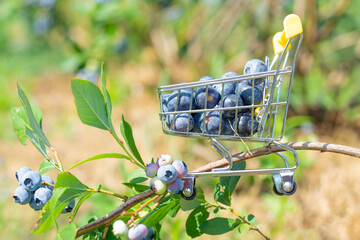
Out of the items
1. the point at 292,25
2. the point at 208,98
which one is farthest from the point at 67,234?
the point at 292,25

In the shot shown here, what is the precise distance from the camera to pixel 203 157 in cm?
213

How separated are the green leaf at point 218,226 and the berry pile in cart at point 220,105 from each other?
156 millimetres

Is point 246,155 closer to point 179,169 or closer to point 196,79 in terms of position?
point 179,169

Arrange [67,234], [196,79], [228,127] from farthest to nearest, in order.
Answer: [196,79] → [228,127] → [67,234]

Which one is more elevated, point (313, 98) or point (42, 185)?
point (42, 185)

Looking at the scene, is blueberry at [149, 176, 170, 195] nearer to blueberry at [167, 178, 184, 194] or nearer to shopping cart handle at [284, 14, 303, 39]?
blueberry at [167, 178, 184, 194]

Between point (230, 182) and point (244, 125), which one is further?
point (230, 182)

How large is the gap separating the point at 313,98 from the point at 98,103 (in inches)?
80.7

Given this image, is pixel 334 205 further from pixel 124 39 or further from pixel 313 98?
pixel 124 39

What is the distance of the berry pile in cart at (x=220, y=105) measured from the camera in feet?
1.94

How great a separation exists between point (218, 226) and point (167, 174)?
17 cm

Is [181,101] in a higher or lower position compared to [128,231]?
higher

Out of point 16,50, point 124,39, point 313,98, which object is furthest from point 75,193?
point 16,50

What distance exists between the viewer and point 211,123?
60cm
